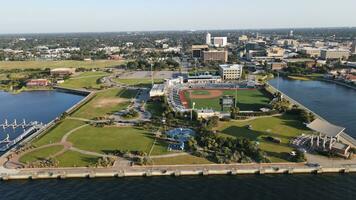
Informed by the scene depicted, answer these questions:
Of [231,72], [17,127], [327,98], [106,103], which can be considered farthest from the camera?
[231,72]

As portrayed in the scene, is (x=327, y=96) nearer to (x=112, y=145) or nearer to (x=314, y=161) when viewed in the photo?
(x=314, y=161)

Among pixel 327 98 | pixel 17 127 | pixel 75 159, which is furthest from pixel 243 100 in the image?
pixel 17 127

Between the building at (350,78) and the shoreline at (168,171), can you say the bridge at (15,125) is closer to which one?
the shoreline at (168,171)

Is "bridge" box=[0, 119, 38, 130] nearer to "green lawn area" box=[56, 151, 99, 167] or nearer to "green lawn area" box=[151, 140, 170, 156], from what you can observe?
"green lawn area" box=[56, 151, 99, 167]

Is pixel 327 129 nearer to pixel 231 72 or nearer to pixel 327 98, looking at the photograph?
pixel 327 98

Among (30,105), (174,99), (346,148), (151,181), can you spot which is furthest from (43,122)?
(346,148)

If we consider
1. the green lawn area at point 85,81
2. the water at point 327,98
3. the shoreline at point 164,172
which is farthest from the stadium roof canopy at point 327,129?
the green lawn area at point 85,81
